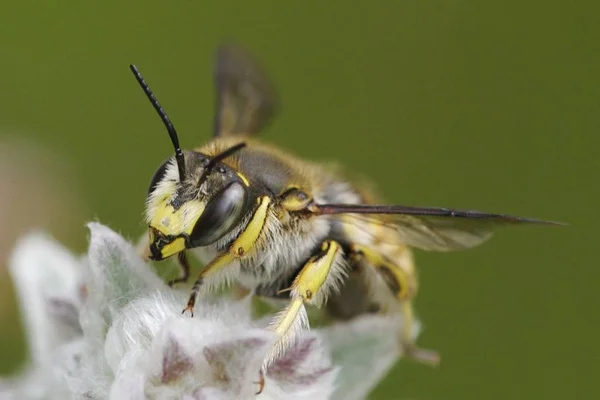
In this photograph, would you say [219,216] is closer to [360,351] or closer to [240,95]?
[360,351]

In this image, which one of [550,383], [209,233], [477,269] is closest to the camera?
[209,233]

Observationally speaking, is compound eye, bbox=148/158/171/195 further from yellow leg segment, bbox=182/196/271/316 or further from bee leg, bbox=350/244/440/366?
bee leg, bbox=350/244/440/366

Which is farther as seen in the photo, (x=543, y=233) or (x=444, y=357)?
(x=543, y=233)

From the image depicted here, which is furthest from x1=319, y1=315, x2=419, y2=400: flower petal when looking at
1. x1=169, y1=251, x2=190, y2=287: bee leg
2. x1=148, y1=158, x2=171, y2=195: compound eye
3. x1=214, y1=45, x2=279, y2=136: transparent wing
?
x1=214, y1=45, x2=279, y2=136: transparent wing

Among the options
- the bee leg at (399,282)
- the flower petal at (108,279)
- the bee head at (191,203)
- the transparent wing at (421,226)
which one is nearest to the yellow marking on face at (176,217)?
the bee head at (191,203)

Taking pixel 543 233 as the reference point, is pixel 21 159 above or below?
above

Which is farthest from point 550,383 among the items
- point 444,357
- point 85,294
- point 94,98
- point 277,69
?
point 85,294

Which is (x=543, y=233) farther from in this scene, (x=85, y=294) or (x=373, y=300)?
(x=85, y=294)
